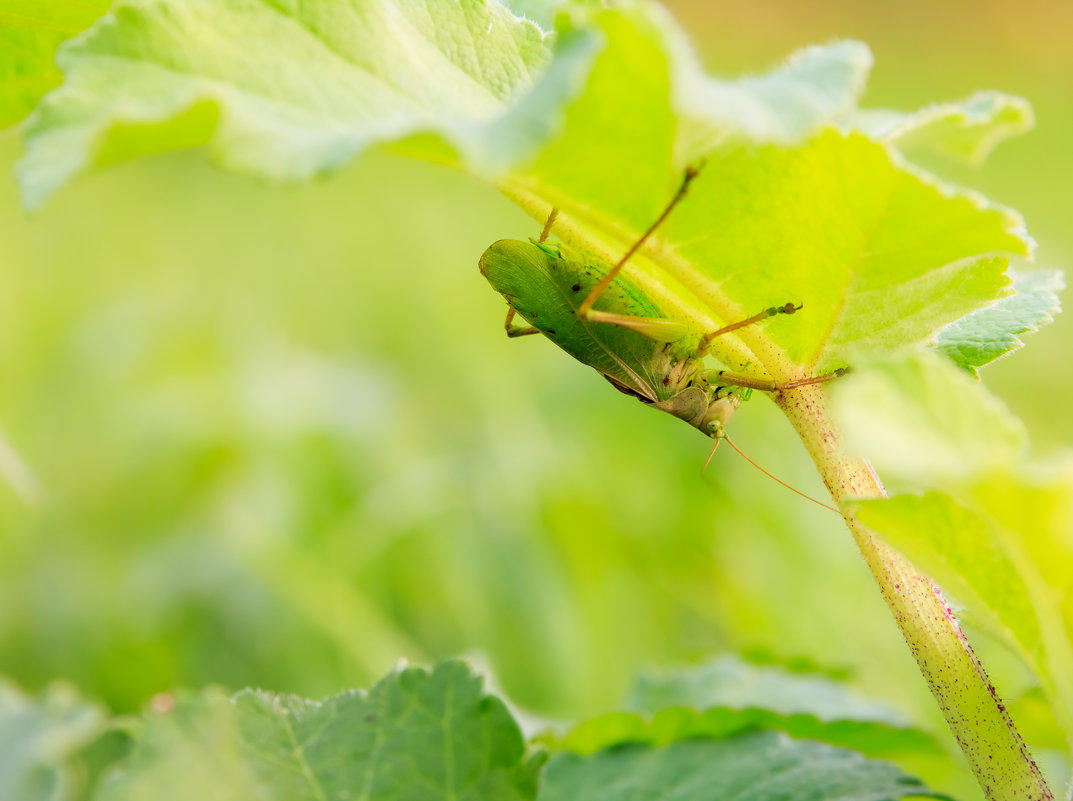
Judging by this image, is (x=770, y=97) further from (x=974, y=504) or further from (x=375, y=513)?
(x=375, y=513)

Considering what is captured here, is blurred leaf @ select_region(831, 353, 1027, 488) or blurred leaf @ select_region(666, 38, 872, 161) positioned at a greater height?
blurred leaf @ select_region(666, 38, 872, 161)

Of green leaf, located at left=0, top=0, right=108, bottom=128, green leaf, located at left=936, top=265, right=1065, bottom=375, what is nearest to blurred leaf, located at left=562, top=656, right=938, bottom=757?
green leaf, located at left=936, top=265, right=1065, bottom=375

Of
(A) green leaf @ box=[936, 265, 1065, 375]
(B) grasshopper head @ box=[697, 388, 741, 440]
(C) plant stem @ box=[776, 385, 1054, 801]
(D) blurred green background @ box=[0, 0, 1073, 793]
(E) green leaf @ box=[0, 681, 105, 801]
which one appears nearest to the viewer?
(C) plant stem @ box=[776, 385, 1054, 801]

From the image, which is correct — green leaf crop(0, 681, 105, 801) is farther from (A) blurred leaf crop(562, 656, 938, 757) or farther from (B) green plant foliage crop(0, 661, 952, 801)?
(A) blurred leaf crop(562, 656, 938, 757)

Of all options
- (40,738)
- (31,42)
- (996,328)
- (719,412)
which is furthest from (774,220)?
(40,738)

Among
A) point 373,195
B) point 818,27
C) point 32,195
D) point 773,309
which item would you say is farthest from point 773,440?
point 818,27

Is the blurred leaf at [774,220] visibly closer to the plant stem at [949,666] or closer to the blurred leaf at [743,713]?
the plant stem at [949,666]
